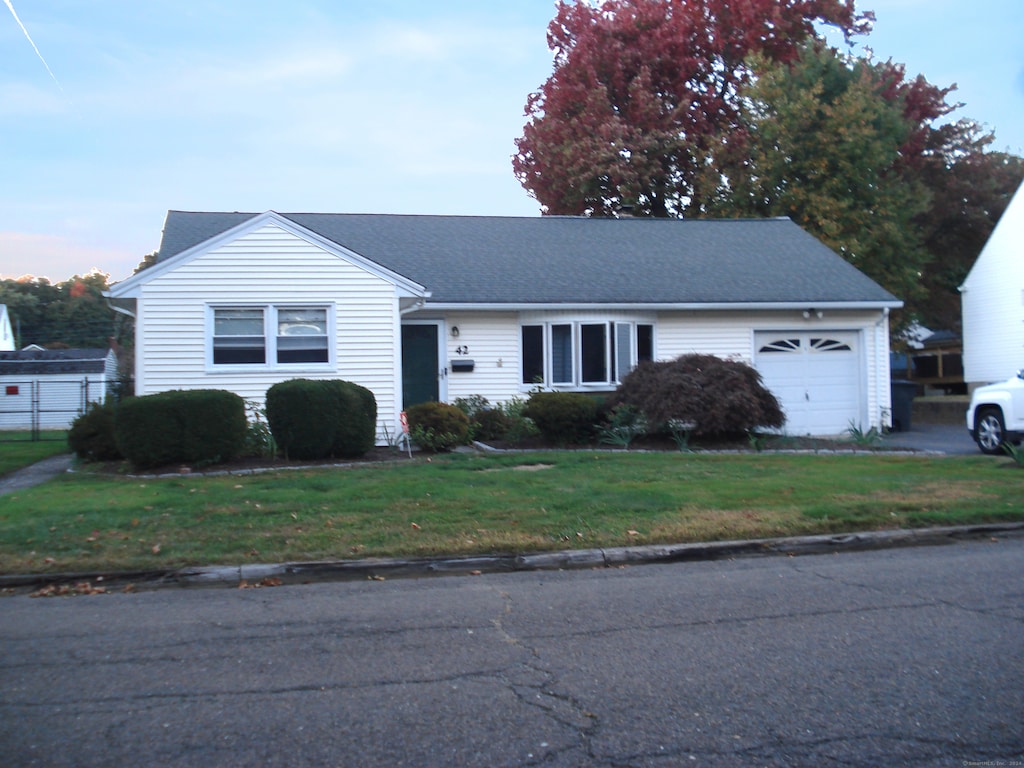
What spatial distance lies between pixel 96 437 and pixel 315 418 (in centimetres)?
382

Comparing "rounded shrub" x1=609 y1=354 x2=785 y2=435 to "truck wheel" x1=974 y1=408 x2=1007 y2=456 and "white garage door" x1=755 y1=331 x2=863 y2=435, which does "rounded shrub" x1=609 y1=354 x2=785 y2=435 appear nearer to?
"truck wheel" x1=974 y1=408 x2=1007 y2=456

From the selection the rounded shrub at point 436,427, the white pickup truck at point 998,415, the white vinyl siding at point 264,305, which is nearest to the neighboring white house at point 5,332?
the white vinyl siding at point 264,305

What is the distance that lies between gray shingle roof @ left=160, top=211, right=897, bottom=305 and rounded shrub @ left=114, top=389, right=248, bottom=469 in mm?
5360

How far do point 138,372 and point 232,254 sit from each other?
2.56m

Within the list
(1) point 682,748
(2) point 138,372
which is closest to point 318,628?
(1) point 682,748

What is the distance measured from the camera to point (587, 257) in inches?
867

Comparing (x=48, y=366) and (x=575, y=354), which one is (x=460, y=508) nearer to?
(x=575, y=354)

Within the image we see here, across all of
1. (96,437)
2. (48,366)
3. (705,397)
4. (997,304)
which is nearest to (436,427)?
(705,397)

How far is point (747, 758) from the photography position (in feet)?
14.5

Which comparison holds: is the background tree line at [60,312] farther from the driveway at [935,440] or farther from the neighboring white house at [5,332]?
the driveway at [935,440]

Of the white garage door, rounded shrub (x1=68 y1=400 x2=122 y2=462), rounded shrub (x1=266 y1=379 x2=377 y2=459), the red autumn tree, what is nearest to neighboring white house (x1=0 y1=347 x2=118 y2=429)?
the red autumn tree

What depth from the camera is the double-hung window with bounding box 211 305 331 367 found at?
16.8 m

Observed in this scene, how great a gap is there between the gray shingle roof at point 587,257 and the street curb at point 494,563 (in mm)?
10018

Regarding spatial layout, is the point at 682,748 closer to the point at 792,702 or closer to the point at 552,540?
the point at 792,702
